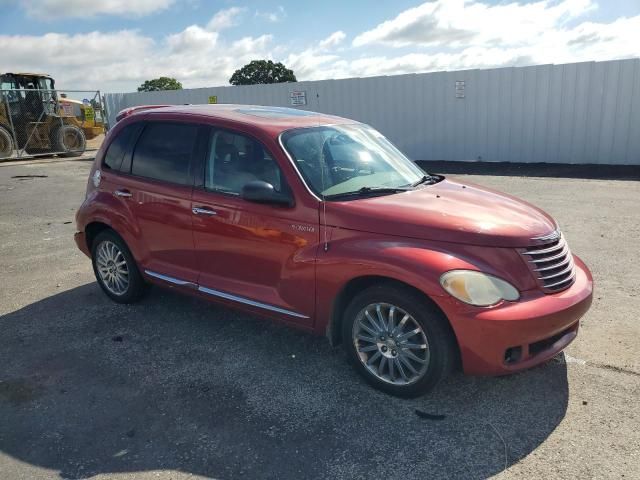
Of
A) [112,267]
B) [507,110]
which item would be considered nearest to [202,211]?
[112,267]

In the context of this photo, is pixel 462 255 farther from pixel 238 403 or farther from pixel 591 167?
pixel 591 167

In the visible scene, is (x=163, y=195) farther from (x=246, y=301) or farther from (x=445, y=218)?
(x=445, y=218)

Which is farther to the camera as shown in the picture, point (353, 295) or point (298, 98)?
point (298, 98)

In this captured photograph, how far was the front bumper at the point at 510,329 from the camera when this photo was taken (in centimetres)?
298

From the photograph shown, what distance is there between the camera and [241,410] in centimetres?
332

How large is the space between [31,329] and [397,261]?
3428 millimetres

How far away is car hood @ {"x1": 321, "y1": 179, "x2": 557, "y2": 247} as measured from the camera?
318cm

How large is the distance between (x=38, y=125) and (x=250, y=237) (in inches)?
808

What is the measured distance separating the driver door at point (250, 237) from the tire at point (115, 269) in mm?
997

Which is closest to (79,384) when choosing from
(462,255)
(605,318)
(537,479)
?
(462,255)

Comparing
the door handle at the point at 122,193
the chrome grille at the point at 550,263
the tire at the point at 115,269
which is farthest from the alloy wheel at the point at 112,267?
the chrome grille at the point at 550,263

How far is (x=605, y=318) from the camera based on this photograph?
176 inches

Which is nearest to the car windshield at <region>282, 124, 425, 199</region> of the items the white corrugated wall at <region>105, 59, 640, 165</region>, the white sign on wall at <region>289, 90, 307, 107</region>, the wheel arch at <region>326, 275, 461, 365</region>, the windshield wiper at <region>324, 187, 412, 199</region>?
the windshield wiper at <region>324, 187, 412, 199</region>

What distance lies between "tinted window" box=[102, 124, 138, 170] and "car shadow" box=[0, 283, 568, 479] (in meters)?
1.56
